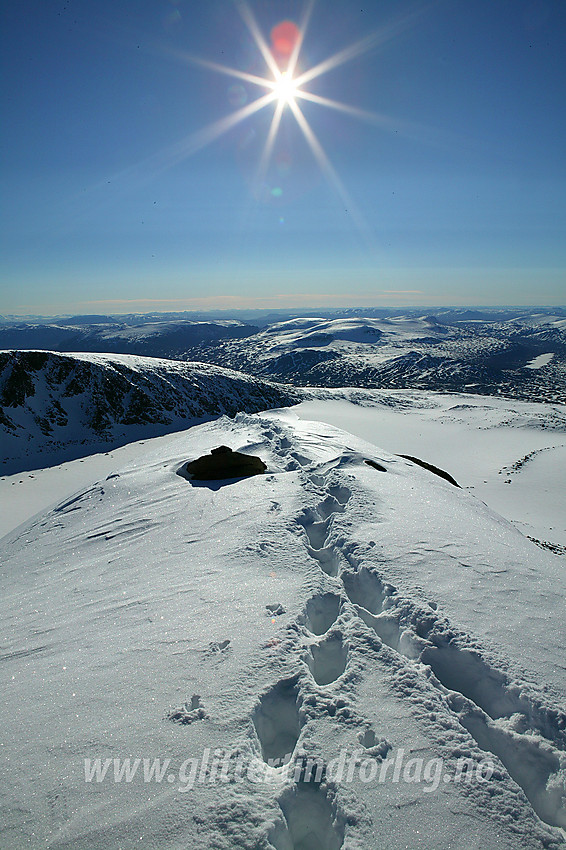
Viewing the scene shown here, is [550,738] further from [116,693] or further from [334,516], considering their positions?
[334,516]

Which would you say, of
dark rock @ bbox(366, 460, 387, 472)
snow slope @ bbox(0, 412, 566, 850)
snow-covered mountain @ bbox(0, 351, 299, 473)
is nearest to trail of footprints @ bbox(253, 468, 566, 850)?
snow slope @ bbox(0, 412, 566, 850)

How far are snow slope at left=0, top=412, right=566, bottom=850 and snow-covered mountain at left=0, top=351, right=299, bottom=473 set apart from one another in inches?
1099

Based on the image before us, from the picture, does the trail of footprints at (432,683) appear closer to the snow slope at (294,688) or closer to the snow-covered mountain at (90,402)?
the snow slope at (294,688)

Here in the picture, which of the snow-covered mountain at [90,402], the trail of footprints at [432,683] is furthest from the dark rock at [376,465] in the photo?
the snow-covered mountain at [90,402]

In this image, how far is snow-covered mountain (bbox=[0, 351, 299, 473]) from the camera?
112 feet

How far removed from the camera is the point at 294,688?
496cm

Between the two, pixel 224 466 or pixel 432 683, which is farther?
pixel 224 466

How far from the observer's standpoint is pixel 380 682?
4965 millimetres

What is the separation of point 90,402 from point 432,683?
43.0 meters

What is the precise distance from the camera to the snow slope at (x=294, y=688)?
11.5ft

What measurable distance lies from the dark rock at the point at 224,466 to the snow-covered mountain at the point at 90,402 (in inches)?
844

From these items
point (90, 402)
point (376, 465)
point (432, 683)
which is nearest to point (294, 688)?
point (432, 683)

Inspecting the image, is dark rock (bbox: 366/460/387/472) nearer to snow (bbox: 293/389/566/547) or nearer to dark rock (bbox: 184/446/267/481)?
dark rock (bbox: 184/446/267/481)

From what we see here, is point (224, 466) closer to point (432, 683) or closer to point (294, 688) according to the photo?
point (294, 688)
